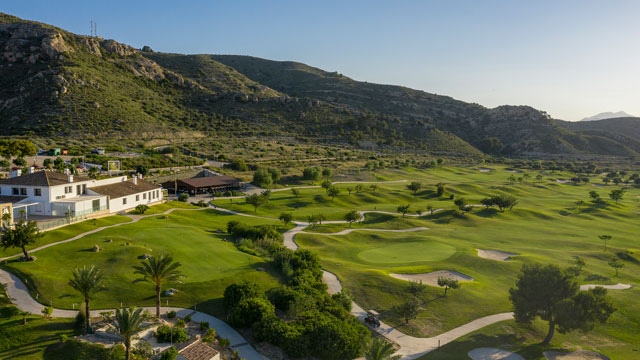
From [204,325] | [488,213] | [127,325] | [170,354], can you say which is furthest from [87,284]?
[488,213]

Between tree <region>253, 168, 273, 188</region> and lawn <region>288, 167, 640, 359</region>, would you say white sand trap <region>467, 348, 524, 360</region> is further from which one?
tree <region>253, 168, 273, 188</region>

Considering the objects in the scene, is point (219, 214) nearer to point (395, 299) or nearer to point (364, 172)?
point (395, 299)

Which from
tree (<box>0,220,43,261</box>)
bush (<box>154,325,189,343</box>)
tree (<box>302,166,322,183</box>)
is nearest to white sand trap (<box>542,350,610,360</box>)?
bush (<box>154,325,189,343</box>)

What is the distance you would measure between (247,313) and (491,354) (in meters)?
18.3

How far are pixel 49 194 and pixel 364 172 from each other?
9209cm

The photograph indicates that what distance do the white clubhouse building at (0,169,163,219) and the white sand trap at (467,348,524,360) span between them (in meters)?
50.3

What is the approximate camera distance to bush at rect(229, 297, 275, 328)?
27859 mm

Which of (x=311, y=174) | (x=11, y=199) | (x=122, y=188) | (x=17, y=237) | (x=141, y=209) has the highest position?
(x=17, y=237)

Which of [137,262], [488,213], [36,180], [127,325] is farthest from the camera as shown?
[488,213]

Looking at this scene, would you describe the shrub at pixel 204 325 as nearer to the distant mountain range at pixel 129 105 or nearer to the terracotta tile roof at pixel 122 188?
the terracotta tile roof at pixel 122 188

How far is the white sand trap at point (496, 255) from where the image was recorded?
48719 millimetres

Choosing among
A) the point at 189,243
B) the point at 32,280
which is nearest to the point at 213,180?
the point at 189,243

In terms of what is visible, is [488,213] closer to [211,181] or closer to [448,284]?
[448,284]

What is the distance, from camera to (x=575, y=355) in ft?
86.4
